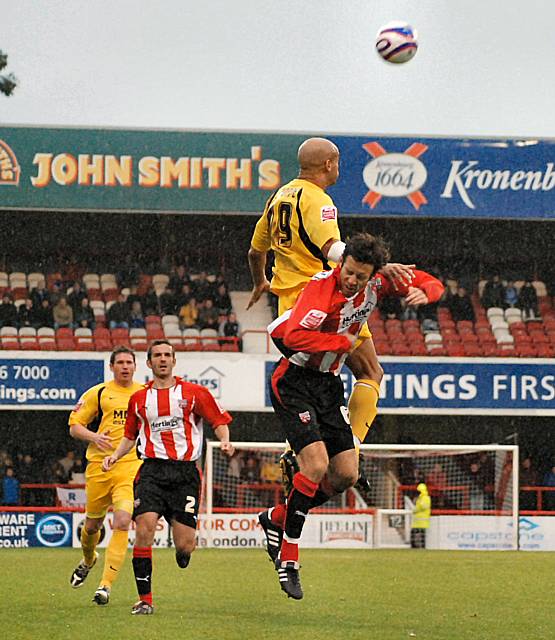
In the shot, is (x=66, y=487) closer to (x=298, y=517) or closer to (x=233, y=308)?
(x=233, y=308)

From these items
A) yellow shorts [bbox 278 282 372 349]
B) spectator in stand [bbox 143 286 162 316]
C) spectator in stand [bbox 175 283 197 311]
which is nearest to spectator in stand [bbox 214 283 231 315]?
spectator in stand [bbox 175 283 197 311]

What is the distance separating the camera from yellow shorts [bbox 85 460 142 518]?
Answer: 11688 mm

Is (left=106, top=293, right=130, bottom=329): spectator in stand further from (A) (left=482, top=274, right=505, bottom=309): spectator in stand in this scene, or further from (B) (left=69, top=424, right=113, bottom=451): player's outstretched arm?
(B) (left=69, top=424, right=113, bottom=451): player's outstretched arm

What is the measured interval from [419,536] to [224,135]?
30.8ft

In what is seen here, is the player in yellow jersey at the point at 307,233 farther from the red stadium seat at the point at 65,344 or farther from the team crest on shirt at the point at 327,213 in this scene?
the red stadium seat at the point at 65,344

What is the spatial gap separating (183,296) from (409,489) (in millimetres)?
7575

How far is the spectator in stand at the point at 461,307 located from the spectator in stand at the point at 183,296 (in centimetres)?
585

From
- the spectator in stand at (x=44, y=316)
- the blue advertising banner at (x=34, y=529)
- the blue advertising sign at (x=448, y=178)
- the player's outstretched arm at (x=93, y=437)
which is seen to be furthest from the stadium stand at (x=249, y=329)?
the player's outstretched arm at (x=93, y=437)

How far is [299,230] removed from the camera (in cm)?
818

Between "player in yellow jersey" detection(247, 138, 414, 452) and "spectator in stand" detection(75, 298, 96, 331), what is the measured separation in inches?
759

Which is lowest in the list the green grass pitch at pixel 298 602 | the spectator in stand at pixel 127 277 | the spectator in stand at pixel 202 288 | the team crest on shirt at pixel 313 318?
the green grass pitch at pixel 298 602

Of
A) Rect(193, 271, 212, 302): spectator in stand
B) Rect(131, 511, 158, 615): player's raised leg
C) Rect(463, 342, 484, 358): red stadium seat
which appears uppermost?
Rect(193, 271, 212, 302): spectator in stand

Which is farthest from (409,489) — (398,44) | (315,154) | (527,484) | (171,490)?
(315,154)

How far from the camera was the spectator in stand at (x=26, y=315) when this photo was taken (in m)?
27.5
